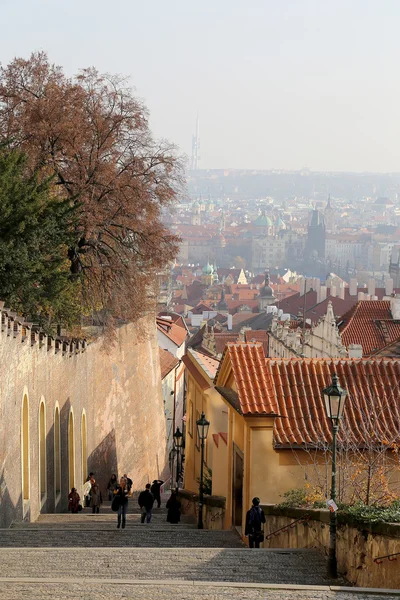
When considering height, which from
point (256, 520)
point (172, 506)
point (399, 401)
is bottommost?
point (172, 506)

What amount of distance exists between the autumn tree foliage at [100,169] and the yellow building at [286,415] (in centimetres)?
1195

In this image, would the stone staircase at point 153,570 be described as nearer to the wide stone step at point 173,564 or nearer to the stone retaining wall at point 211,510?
the wide stone step at point 173,564

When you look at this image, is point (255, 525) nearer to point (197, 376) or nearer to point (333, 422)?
point (333, 422)

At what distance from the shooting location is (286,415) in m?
15.4

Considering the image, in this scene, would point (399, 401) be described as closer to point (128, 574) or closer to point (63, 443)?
point (128, 574)

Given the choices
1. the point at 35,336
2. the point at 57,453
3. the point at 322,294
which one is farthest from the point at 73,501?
the point at 322,294

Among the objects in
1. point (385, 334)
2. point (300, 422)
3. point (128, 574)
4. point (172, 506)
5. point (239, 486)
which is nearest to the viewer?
point (128, 574)

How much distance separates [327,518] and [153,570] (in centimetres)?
189

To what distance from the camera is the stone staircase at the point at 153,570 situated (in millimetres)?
9062

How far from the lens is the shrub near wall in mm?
9711

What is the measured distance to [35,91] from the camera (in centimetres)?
2862

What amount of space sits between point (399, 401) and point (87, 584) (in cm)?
734

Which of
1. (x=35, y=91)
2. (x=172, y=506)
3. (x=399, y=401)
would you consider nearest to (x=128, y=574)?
(x=399, y=401)

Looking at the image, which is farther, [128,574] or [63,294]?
[63,294]
